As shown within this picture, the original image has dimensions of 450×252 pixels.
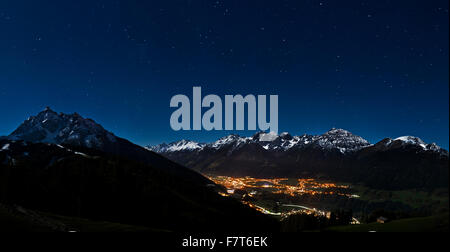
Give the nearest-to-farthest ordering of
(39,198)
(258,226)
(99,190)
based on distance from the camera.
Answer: (39,198) < (99,190) < (258,226)

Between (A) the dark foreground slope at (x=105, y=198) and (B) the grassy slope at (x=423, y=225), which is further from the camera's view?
(A) the dark foreground slope at (x=105, y=198)

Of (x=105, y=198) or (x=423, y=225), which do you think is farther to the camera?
(x=105, y=198)

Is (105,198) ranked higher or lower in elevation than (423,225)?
lower

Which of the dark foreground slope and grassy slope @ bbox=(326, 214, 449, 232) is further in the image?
the dark foreground slope
